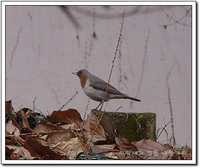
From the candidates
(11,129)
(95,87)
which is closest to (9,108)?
(11,129)

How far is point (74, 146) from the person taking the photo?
103cm

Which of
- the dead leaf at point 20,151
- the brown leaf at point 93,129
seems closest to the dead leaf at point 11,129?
the dead leaf at point 20,151

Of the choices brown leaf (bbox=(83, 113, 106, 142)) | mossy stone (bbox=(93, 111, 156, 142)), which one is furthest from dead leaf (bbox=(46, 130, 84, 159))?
mossy stone (bbox=(93, 111, 156, 142))

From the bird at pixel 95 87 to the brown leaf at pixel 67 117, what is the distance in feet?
0.61

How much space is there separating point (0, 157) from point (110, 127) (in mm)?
630

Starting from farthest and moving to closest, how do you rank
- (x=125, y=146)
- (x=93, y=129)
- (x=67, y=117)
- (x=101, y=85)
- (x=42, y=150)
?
(x=101, y=85) < (x=67, y=117) < (x=93, y=129) < (x=125, y=146) < (x=42, y=150)

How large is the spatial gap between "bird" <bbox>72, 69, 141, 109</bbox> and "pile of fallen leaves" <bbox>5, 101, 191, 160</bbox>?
0.27 meters

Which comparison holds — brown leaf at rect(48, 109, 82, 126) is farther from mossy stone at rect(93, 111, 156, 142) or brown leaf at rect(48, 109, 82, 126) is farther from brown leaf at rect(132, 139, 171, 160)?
brown leaf at rect(132, 139, 171, 160)

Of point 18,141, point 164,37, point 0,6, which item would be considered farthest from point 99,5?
point 18,141

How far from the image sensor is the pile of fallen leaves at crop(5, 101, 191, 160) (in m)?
0.95

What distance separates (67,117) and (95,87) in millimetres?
400

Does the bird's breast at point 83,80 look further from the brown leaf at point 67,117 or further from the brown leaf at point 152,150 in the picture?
the brown leaf at point 152,150

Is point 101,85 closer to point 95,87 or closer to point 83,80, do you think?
point 95,87
